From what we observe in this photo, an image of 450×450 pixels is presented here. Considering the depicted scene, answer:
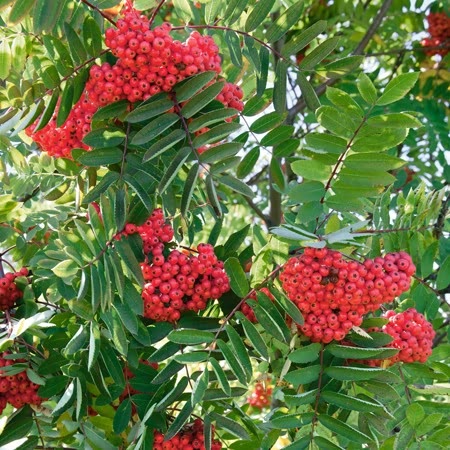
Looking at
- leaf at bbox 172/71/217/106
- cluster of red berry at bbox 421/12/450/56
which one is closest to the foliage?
leaf at bbox 172/71/217/106

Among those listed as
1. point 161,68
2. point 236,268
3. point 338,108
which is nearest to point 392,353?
point 236,268

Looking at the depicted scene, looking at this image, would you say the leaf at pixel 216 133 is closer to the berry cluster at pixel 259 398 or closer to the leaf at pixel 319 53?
the leaf at pixel 319 53

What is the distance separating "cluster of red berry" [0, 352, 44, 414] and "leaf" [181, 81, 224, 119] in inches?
36.4

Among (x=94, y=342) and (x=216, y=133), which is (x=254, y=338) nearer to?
(x=94, y=342)

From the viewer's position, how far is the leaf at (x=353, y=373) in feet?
7.02

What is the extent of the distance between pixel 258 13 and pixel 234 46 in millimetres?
122

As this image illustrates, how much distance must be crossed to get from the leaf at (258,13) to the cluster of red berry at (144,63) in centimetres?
23

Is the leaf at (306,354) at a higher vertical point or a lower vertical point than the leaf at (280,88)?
lower

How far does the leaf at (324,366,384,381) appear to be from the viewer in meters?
2.14

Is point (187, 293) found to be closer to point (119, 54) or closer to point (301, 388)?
point (301, 388)

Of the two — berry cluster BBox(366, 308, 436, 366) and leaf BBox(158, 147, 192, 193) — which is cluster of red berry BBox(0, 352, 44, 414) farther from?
berry cluster BBox(366, 308, 436, 366)

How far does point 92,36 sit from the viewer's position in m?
2.21

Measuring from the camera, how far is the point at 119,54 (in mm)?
2049

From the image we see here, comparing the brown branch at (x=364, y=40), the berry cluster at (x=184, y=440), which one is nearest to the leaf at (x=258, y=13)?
the berry cluster at (x=184, y=440)
